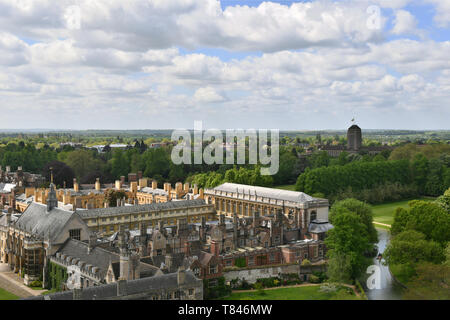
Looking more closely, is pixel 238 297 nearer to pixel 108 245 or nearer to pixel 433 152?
pixel 108 245

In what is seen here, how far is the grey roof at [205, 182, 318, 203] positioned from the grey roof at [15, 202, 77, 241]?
32.8 metres

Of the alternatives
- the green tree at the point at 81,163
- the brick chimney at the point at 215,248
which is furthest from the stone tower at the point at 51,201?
the green tree at the point at 81,163

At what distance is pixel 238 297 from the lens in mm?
42469

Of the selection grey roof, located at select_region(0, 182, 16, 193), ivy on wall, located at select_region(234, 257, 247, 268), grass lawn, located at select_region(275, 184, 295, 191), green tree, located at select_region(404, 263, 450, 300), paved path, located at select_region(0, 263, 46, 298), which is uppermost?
grey roof, located at select_region(0, 182, 16, 193)

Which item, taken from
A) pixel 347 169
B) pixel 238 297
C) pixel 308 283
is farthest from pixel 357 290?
pixel 347 169

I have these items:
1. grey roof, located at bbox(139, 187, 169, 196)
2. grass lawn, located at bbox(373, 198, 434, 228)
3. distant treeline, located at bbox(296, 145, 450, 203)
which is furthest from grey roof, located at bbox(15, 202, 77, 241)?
distant treeline, located at bbox(296, 145, 450, 203)

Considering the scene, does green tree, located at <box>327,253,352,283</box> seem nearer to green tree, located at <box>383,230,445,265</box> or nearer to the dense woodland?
green tree, located at <box>383,230,445,265</box>

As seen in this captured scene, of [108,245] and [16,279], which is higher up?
[108,245]

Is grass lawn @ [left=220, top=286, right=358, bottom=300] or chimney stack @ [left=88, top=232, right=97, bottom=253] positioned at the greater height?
chimney stack @ [left=88, top=232, right=97, bottom=253]

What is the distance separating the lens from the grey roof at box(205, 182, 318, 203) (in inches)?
2744

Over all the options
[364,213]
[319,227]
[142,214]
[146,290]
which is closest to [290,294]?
[146,290]

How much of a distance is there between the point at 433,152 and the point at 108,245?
378 feet

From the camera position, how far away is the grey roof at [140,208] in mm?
64463

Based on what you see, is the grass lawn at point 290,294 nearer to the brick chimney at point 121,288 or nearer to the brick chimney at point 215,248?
the brick chimney at point 215,248
